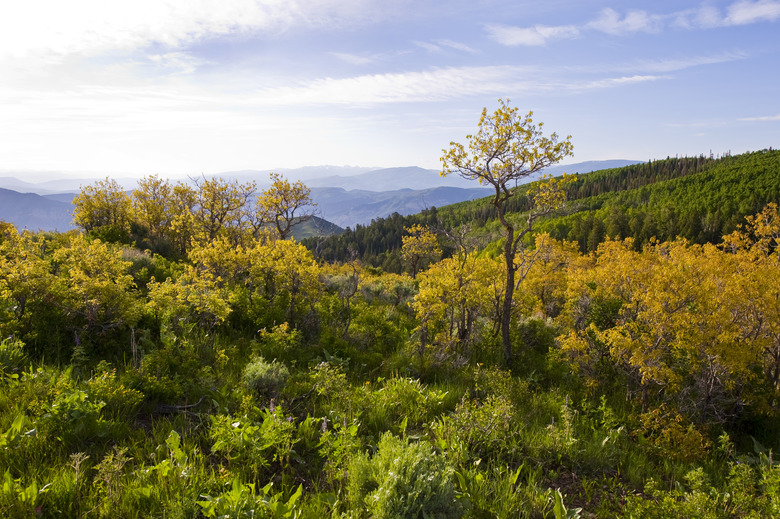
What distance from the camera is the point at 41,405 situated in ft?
14.0

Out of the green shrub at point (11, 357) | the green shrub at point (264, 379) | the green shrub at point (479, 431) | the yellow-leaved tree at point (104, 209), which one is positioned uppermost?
the yellow-leaved tree at point (104, 209)

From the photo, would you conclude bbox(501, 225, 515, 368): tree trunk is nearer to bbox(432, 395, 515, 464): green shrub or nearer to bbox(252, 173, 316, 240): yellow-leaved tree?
bbox(432, 395, 515, 464): green shrub

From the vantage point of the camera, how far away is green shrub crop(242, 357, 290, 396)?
19.2 feet

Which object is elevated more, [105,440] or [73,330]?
[73,330]

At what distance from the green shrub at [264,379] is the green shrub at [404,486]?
2497 millimetres

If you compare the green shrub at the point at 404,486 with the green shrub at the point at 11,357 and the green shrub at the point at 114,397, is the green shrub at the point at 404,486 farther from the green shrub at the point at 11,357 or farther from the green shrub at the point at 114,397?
the green shrub at the point at 11,357

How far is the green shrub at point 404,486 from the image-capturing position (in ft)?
10.7

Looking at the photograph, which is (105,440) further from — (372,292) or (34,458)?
(372,292)

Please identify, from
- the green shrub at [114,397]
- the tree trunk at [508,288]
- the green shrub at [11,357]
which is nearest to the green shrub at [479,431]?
the green shrub at [114,397]

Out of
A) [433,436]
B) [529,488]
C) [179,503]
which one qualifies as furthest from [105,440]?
[529,488]

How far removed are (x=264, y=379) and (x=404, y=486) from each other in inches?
131

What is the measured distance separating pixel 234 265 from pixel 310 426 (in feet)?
23.4

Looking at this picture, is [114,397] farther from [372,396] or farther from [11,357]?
[372,396]

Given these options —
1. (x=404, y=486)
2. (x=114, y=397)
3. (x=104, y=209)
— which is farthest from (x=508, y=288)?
(x=104, y=209)
